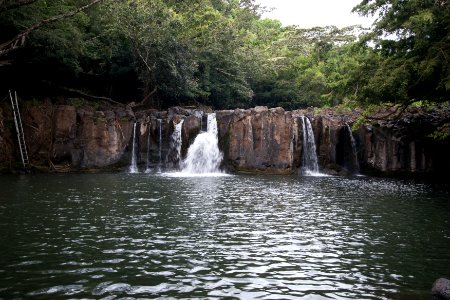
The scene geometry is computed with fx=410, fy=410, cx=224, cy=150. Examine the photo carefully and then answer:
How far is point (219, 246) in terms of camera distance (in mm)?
9836

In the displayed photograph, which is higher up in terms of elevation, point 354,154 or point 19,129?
point 19,129

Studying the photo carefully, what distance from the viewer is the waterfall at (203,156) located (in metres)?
32.2

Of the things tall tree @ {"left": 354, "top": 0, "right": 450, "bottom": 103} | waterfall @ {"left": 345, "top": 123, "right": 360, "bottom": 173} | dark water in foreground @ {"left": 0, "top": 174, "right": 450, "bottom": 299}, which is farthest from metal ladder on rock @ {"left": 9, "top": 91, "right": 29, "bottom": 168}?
waterfall @ {"left": 345, "top": 123, "right": 360, "bottom": 173}

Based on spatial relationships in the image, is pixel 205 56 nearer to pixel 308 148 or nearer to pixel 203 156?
pixel 203 156

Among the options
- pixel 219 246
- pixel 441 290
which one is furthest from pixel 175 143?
pixel 441 290

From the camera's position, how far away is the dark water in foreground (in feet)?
23.5

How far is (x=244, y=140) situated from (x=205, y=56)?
554 inches

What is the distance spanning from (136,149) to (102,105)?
5987mm

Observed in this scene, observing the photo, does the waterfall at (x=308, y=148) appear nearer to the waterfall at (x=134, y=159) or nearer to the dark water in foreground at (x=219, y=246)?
the waterfall at (x=134, y=159)

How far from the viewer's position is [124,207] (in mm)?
14844

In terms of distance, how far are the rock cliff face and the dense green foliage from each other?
385 centimetres

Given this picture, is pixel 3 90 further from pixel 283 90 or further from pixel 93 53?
pixel 283 90

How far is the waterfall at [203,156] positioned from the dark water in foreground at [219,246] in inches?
563

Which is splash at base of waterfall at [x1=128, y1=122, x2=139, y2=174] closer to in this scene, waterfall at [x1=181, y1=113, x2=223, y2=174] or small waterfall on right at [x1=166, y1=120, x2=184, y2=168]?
small waterfall on right at [x1=166, y1=120, x2=184, y2=168]
